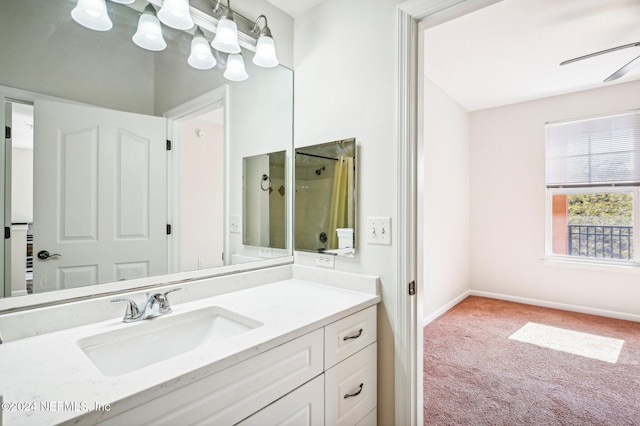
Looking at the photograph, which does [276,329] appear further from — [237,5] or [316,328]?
[237,5]

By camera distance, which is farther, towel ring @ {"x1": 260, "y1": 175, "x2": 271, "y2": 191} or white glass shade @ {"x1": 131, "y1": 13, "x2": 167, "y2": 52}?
towel ring @ {"x1": 260, "y1": 175, "x2": 271, "y2": 191}

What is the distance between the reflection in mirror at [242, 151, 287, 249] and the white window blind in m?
3.48

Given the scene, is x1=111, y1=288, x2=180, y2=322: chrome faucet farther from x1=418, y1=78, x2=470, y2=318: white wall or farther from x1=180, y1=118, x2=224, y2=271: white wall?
x1=418, y1=78, x2=470, y2=318: white wall

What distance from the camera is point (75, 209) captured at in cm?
111

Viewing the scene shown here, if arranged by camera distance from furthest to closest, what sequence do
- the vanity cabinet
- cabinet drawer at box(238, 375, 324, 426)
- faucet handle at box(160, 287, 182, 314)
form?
faucet handle at box(160, 287, 182, 314), cabinet drawer at box(238, 375, 324, 426), the vanity cabinet

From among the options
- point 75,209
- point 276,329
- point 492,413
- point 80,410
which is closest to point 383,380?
point 276,329

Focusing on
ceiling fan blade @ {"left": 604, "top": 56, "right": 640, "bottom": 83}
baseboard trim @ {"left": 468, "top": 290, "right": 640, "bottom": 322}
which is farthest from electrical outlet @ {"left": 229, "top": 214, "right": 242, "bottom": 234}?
baseboard trim @ {"left": 468, "top": 290, "right": 640, "bottom": 322}

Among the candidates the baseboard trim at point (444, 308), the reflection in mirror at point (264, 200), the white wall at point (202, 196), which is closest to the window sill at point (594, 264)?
the baseboard trim at point (444, 308)

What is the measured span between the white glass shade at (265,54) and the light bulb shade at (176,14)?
351 millimetres

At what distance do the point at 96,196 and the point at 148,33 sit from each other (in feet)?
2.20

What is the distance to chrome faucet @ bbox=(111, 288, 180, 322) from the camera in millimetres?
1094

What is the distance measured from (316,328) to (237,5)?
1.53 metres

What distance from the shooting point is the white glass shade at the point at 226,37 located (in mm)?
1427

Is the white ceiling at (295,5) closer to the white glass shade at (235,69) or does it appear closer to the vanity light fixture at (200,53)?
the white glass shade at (235,69)
